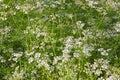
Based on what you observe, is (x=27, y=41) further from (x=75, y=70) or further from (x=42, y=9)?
(x=75, y=70)

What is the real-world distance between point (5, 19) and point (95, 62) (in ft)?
6.38

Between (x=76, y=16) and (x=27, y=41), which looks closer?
(x=27, y=41)

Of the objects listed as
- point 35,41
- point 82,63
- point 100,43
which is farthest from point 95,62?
point 35,41

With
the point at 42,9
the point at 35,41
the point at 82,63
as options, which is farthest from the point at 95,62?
the point at 42,9

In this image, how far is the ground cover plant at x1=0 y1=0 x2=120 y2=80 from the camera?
4551 mm

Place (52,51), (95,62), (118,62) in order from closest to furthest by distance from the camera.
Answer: (95,62)
(118,62)
(52,51)

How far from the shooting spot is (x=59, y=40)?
5.07 meters

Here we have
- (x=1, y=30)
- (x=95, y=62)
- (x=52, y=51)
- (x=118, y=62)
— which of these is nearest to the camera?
(x=95, y=62)

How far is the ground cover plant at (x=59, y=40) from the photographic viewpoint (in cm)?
455

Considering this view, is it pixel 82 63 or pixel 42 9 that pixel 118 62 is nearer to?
pixel 82 63

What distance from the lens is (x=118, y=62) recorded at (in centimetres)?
471

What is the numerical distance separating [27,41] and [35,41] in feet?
0.72

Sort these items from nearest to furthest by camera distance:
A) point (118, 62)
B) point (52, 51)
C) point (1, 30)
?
point (118, 62) → point (52, 51) → point (1, 30)

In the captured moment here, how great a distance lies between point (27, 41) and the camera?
17.4ft
